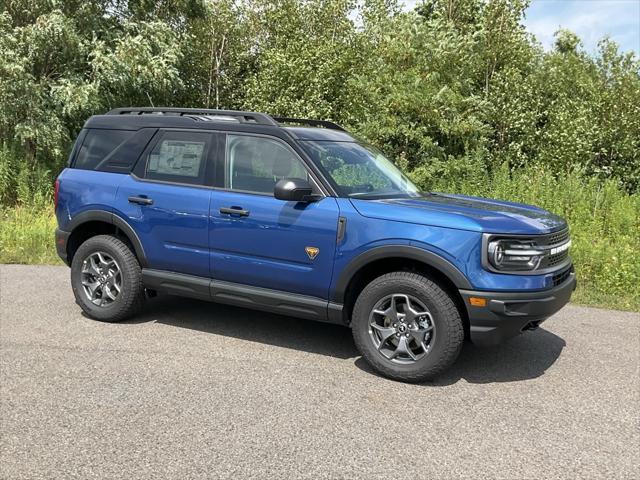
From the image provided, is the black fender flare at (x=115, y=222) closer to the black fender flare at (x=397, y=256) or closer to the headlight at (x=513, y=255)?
the black fender flare at (x=397, y=256)

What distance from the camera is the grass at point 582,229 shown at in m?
7.04

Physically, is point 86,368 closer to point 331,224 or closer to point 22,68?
point 331,224

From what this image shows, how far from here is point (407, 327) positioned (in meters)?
4.31

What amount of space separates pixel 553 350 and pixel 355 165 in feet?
7.95

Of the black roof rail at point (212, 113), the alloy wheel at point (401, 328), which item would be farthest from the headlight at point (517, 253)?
the black roof rail at point (212, 113)

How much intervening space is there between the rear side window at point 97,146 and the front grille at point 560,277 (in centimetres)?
405

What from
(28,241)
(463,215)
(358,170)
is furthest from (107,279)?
(28,241)

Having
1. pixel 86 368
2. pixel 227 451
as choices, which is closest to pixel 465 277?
pixel 227 451

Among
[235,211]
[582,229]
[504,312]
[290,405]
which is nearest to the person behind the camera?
[290,405]

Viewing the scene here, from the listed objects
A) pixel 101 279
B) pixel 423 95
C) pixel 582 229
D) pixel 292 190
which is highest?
pixel 423 95

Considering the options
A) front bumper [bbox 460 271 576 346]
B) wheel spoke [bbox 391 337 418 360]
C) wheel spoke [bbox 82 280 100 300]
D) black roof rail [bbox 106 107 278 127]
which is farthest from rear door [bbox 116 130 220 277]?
front bumper [bbox 460 271 576 346]

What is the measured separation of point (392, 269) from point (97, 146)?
3.28 meters

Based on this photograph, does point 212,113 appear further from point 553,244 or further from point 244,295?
point 553,244

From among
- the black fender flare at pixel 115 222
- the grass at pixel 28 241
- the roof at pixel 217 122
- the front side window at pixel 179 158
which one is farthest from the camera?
the grass at pixel 28 241
